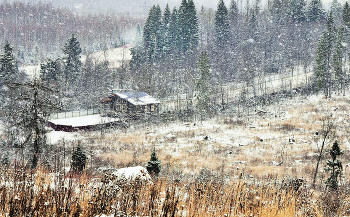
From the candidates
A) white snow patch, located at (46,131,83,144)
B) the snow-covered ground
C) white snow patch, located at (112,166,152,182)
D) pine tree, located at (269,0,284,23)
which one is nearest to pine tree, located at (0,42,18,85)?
white snow patch, located at (46,131,83,144)

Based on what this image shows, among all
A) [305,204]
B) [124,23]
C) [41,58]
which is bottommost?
[305,204]

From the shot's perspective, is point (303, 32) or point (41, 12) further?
point (41, 12)

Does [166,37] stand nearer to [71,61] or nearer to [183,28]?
[183,28]

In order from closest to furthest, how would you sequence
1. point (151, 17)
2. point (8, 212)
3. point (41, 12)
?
point (8, 212) → point (151, 17) → point (41, 12)

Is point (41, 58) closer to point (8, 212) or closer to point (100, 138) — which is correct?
point (100, 138)

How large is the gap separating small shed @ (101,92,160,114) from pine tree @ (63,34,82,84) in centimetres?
1629

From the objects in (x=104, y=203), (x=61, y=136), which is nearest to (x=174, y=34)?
(x=61, y=136)

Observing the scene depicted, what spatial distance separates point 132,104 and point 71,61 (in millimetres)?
23921

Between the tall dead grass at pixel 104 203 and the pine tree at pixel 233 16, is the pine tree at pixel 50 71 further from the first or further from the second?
the tall dead grass at pixel 104 203

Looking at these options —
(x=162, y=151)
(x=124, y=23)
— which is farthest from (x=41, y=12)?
(x=162, y=151)

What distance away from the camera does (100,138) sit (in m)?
36.0

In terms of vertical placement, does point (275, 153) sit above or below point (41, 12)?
below

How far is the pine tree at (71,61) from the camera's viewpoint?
6332 centimetres

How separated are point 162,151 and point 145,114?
66.0 ft
